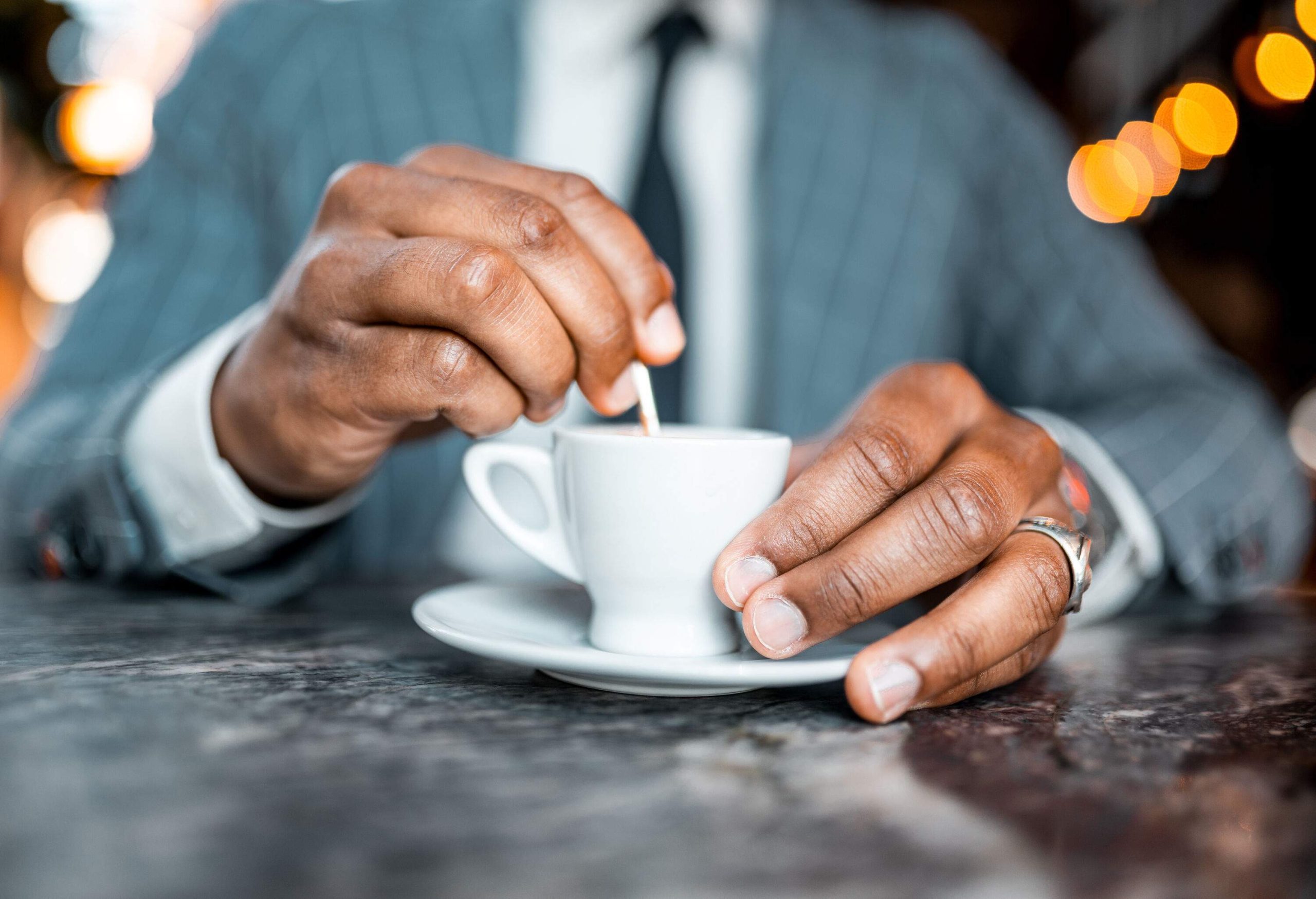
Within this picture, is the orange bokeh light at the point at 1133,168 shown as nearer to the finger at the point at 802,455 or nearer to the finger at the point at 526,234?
the finger at the point at 802,455

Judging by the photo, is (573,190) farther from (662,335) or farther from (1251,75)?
(1251,75)

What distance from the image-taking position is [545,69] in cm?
149

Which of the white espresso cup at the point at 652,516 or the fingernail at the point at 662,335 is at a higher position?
the fingernail at the point at 662,335

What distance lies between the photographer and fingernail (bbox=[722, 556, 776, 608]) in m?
0.54

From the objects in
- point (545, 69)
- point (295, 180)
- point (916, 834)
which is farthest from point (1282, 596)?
point (295, 180)

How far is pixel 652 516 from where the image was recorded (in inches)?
22.6

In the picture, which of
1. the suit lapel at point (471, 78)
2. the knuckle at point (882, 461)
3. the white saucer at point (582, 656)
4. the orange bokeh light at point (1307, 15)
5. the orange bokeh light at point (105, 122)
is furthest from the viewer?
the orange bokeh light at point (105, 122)

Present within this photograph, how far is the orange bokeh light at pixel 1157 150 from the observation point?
3.89 meters

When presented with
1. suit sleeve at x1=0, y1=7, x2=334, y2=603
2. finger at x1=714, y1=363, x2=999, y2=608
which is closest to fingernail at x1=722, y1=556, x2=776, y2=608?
finger at x1=714, y1=363, x2=999, y2=608

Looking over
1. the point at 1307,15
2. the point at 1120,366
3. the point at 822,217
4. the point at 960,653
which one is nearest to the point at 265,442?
the point at 960,653

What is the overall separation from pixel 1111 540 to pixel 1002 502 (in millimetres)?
407

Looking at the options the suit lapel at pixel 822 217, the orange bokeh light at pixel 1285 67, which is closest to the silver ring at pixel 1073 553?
the suit lapel at pixel 822 217

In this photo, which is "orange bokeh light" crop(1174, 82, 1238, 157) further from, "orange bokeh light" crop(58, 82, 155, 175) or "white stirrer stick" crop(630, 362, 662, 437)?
"orange bokeh light" crop(58, 82, 155, 175)

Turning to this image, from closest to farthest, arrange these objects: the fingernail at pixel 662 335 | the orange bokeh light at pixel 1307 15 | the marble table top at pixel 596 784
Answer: the marble table top at pixel 596 784 < the fingernail at pixel 662 335 < the orange bokeh light at pixel 1307 15
